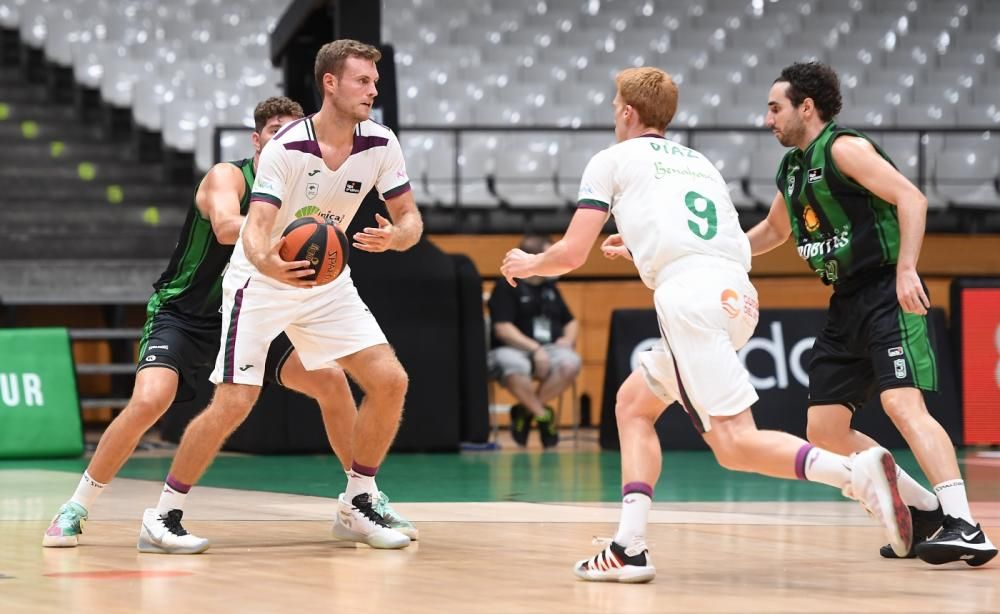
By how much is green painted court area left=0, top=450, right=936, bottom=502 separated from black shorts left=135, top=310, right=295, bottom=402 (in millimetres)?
1914

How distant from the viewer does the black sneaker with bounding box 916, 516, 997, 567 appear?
18.6 feet

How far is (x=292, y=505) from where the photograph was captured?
26.6ft

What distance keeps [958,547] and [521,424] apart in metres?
7.34

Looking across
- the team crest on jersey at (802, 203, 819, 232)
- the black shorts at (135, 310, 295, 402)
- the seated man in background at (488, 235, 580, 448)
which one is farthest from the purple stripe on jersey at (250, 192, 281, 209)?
the seated man in background at (488, 235, 580, 448)

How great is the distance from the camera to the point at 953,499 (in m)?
5.82

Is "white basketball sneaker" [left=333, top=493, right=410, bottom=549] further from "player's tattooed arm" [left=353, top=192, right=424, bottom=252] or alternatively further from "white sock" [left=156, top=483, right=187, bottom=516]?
"player's tattooed arm" [left=353, top=192, right=424, bottom=252]

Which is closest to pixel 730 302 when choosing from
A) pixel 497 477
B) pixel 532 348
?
pixel 497 477

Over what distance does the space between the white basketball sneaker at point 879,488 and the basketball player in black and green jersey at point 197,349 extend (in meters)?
2.18

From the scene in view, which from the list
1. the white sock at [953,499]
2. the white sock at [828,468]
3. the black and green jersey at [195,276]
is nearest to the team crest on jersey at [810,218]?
the white sock at [953,499]

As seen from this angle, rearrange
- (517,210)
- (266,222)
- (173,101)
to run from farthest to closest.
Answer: (173,101) → (517,210) → (266,222)

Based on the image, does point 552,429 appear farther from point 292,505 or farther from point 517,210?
point 292,505

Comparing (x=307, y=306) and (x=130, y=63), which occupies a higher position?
(x=130, y=63)

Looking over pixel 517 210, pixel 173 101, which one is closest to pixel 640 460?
pixel 517 210

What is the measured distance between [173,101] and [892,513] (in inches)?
491
